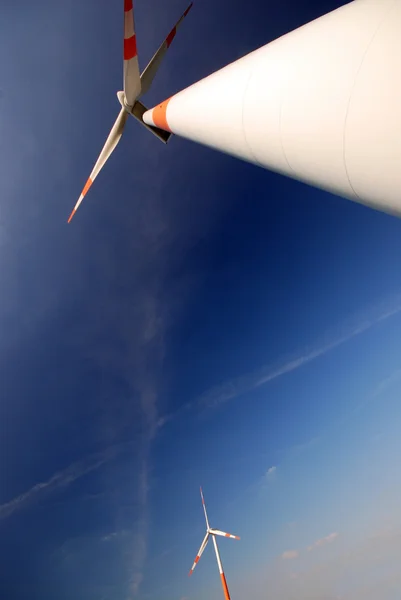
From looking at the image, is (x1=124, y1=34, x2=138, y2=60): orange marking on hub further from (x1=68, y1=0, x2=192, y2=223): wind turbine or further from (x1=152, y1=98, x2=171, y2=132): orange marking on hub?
(x1=152, y1=98, x2=171, y2=132): orange marking on hub

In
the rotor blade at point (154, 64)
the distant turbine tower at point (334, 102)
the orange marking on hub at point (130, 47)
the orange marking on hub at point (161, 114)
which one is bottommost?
the distant turbine tower at point (334, 102)

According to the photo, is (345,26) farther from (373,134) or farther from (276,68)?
(373,134)

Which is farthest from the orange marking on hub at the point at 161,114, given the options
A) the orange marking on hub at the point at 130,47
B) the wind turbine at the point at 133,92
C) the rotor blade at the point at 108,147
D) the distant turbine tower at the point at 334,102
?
the rotor blade at the point at 108,147

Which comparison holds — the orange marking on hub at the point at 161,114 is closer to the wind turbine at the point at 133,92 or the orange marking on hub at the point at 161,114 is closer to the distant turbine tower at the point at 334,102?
the distant turbine tower at the point at 334,102

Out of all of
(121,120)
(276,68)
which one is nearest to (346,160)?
(276,68)

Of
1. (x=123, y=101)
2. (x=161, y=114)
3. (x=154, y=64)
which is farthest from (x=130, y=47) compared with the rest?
(x=161, y=114)

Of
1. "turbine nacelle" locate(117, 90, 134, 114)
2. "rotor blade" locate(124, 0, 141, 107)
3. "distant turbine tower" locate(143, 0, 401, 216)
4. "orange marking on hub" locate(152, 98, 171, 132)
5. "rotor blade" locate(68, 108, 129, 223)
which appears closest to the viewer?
"distant turbine tower" locate(143, 0, 401, 216)

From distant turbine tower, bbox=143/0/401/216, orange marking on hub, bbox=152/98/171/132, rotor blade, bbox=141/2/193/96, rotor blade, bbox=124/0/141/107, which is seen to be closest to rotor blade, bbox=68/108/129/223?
rotor blade, bbox=124/0/141/107

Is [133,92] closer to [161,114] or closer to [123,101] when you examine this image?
[123,101]
